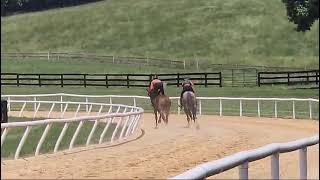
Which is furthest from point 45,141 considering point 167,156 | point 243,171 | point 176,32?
point 176,32

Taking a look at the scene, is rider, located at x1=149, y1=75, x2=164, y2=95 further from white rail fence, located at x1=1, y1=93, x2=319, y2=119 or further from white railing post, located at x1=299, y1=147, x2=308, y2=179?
white railing post, located at x1=299, y1=147, x2=308, y2=179

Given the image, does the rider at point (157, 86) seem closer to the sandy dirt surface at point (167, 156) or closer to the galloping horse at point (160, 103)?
the galloping horse at point (160, 103)

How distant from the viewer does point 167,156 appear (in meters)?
13.6

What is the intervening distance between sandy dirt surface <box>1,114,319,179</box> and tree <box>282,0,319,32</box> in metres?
15.7

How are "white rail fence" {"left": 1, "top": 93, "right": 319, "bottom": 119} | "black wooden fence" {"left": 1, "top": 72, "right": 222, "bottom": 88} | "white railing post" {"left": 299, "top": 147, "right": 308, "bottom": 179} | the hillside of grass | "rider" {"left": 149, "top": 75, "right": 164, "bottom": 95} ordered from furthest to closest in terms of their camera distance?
the hillside of grass, "black wooden fence" {"left": 1, "top": 72, "right": 222, "bottom": 88}, "white rail fence" {"left": 1, "top": 93, "right": 319, "bottom": 119}, "rider" {"left": 149, "top": 75, "right": 164, "bottom": 95}, "white railing post" {"left": 299, "top": 147, "right": 308, "bottom": 179}

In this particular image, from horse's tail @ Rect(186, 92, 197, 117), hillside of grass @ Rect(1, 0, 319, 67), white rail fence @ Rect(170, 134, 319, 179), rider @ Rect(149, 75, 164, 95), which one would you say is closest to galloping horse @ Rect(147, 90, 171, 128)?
rider @ Rect(149, 75, 164, 95)

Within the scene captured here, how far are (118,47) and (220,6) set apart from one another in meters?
13.3

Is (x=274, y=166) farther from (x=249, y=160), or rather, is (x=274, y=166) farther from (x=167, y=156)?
(x=167, y=156)

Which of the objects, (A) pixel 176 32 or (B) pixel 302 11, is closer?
(B) pixel 302 11

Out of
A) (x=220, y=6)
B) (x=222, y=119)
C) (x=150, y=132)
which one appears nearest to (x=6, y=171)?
(x=150, y=132)

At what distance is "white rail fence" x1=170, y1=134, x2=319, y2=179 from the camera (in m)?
4.82

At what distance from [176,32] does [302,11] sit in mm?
37925

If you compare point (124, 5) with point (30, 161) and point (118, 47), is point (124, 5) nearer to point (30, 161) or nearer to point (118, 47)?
point (118, 47)

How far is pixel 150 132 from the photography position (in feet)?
66.2
